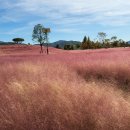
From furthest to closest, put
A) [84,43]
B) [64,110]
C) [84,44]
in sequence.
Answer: [84,43] → [84,44] → [64,110]

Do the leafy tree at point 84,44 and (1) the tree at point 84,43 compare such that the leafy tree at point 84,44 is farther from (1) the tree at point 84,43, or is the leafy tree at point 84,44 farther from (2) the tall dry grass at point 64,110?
(2) the tall dry grass at point 64,110

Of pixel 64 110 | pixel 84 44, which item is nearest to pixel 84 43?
pixel 84 44

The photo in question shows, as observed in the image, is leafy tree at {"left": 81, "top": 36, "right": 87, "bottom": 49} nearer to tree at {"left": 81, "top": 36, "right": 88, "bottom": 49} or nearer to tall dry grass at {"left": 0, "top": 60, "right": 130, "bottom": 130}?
tree at {"left": 81, "top": 36, "right": 88, "bottom": 49}

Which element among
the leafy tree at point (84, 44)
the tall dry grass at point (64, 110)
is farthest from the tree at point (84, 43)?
the tall dry grass at point (64, 110)

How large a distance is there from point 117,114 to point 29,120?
1.28 meters

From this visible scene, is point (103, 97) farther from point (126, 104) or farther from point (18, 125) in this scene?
point (18, 125)

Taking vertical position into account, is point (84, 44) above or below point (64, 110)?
below

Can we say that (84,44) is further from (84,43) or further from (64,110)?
(64,110)

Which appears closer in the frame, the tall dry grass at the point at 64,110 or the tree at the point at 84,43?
the tall dry grass at the point at 64,110

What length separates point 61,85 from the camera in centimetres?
Answer: 609

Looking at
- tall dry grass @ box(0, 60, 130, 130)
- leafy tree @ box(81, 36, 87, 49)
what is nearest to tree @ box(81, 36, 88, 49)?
leafy tree @ box(81, 36, 87, 49)

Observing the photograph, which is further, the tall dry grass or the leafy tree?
the leafy tree

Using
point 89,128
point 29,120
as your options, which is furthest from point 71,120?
point 29,120

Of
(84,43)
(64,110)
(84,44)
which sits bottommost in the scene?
(84,44)
